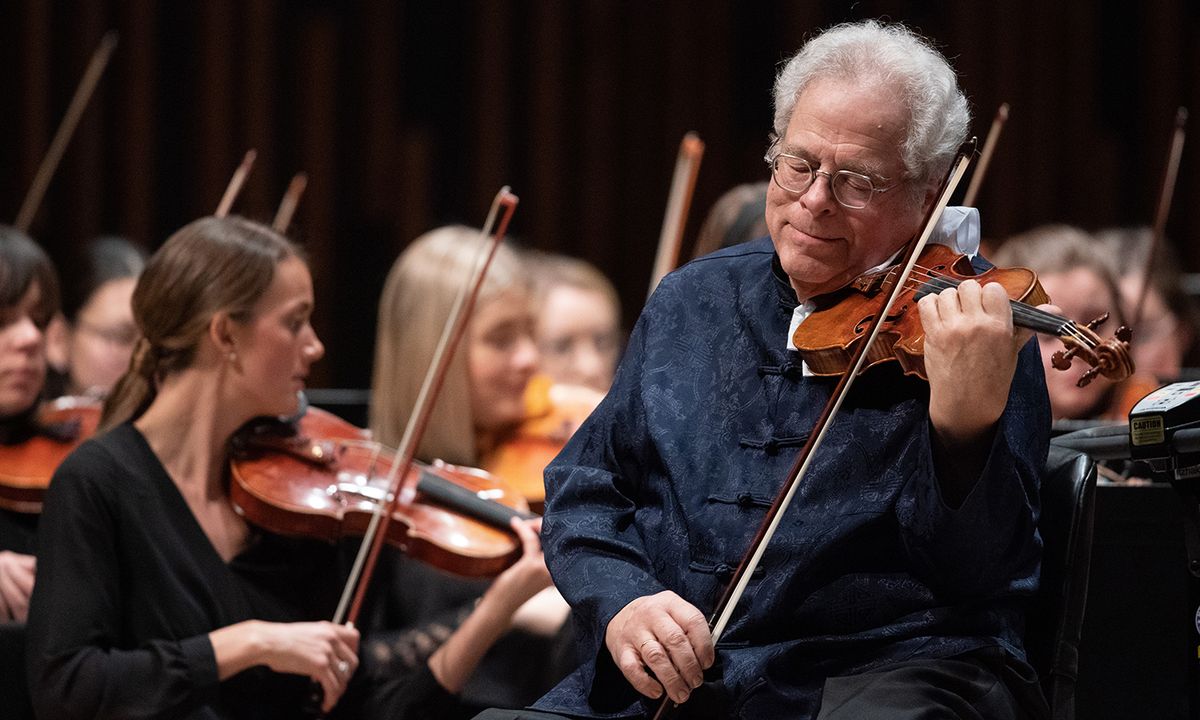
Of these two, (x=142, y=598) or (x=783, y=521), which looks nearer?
(x=783, y=521)

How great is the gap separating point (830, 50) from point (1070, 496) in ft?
1.69

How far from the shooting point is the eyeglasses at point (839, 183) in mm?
1542

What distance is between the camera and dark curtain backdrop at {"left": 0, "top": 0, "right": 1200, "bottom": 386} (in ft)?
14.9

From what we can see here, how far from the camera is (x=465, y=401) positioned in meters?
2.74

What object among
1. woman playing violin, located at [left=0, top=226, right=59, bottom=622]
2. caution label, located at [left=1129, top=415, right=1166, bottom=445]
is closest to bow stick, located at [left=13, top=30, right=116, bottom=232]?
woman playing violin, located at [left=0, top=226, right=59, bottom=622]

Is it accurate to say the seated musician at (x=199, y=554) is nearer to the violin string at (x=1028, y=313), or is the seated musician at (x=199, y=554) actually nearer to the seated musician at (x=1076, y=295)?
the violin string at (x=1028, y=313)

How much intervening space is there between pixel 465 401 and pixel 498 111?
2178 millimetres

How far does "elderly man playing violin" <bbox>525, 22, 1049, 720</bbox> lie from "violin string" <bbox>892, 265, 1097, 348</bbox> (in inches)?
0.9

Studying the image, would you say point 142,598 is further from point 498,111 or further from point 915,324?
point 498,111

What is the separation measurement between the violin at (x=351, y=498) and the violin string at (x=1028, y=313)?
94 centimetres

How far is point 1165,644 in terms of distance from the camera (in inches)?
70.2

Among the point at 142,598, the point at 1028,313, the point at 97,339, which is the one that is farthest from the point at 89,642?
the point at 97,339

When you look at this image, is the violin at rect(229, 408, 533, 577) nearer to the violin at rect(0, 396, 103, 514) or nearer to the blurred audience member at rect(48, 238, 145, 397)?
the violin at rect(0, 396, 103, 514)

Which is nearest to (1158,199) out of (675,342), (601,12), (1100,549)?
(601,12)
